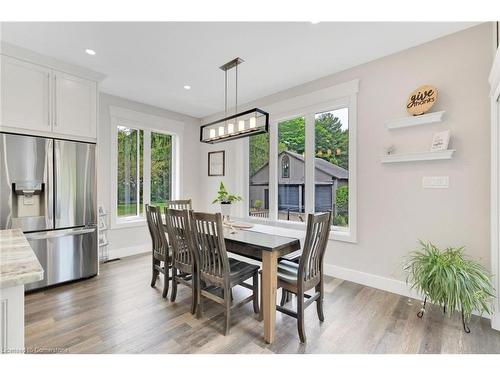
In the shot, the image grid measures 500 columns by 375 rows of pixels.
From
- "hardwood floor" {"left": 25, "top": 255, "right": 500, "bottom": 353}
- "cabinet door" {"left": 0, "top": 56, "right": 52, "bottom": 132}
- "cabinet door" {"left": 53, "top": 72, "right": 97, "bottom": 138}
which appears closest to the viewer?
"hardwood floor" {"left": 25, "top": 255, "right": 500, "bottom": 353}

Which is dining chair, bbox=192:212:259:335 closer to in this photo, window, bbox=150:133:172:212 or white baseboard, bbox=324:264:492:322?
white baseboard, bbox=324:264:492:322

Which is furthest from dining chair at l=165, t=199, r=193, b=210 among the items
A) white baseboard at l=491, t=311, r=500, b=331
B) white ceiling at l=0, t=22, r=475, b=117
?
white baseboard at l=491, t=311, r=500, b=331

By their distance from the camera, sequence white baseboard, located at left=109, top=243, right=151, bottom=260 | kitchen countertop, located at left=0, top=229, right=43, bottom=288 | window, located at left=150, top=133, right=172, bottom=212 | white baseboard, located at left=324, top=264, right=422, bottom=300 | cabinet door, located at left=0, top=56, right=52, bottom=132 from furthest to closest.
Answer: window, located at left=150, top=133, right=172, bottom=212 < white baseboard, located at left=109, top=243, right=151, bottom=260 < white baseboard, located at left=324, top=264, right=422, bottom=300 < cabinet door, located at left=0, top=56, right=52, bottom=132 < kitchen countertop, located at left=0, top=229, right=43, bottom=288

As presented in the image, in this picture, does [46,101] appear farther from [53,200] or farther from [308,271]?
[308,271]

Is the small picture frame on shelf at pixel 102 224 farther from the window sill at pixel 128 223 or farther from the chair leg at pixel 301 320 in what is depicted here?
the chair leg at pixel 301 320

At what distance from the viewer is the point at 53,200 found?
288 centimetres

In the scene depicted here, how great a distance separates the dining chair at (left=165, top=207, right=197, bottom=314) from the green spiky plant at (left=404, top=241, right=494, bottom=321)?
210cm

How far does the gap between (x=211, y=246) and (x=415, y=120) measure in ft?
8.02

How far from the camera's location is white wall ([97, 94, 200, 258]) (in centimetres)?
396

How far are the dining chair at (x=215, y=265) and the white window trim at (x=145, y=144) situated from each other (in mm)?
2628

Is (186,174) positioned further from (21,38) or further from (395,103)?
(395,103)

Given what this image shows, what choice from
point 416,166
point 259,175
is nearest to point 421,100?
point 416,166

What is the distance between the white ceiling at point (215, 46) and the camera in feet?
7.53

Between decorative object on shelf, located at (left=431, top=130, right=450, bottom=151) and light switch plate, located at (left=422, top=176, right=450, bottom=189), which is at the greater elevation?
decorative object on shelf, located at (left=431, top=130, right=450, bottom=151)
